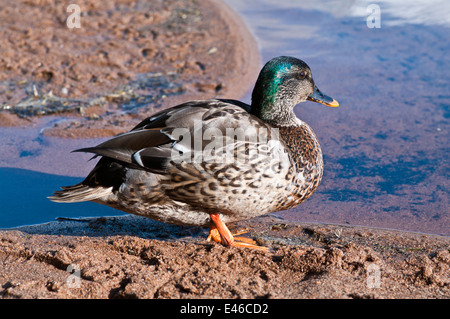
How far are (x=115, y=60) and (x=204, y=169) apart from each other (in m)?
3.77

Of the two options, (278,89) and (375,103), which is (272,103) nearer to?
(278,89)

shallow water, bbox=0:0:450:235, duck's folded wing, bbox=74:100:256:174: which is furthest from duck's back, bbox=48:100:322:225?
shallow water, bbox=0:0:450:235

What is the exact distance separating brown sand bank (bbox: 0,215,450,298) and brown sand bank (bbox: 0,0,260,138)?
213 centimetres

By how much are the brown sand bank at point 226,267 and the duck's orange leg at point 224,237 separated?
0.31 feet

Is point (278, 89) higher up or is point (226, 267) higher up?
point (278, 89)

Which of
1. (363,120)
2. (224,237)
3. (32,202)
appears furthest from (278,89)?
(32,202)

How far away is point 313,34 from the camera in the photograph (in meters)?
7.50

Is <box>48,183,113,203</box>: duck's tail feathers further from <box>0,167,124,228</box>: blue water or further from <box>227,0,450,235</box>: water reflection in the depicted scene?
<box>227,0,450,235</box>: water reflection

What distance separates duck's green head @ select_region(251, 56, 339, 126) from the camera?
3773 millimetres

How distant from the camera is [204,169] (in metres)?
3.25

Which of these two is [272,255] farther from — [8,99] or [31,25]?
[31,25]

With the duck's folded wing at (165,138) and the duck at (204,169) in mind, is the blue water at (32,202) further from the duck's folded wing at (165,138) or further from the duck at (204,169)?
the duck's folded wing at (165,138)

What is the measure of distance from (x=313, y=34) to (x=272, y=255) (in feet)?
16.5

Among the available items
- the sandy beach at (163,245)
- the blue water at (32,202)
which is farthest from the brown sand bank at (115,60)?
the blue water at (32,202)
